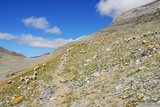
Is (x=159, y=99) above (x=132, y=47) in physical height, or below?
below

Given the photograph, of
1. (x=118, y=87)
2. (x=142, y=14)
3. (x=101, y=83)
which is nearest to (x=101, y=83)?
(x=101, y=83)

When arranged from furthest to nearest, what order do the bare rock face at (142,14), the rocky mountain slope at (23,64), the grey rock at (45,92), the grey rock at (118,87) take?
the bare rock face at (142,14), the rocky mountain slope at (23,64), the grey rock at (45,92), the grey rock at (118,87)

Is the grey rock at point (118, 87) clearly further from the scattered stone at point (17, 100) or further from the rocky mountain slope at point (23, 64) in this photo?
the rocky mountain slope at point (23, 64)

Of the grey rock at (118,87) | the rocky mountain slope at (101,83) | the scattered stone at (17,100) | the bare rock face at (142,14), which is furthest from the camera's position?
the bare rock face at (142,14)

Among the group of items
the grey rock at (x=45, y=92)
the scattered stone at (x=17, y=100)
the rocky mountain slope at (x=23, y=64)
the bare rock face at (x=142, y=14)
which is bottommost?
the scattered stone at (x=17, y=100)

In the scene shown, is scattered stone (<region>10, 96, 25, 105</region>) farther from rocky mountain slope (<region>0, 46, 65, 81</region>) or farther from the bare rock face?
the bare rock face

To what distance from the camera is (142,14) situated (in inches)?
2899

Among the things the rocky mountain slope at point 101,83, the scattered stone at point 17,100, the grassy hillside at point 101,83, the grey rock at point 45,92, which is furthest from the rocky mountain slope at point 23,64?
the grey rock at point 45,92

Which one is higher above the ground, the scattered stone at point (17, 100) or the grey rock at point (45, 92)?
the grey rock at point (45, 92)

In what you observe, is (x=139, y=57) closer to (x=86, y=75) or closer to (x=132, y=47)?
(x=132, y=47)

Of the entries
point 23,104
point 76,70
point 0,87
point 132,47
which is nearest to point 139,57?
point 132,47

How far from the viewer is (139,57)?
94.1 feet

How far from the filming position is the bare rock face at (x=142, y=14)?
67.3 metres

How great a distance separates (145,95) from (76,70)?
17213mm
